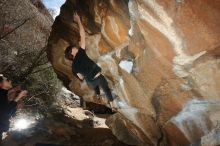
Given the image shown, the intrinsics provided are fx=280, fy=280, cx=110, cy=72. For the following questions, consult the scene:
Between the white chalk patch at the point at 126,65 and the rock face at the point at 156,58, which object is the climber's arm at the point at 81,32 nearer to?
the rock face at the point at 156,58

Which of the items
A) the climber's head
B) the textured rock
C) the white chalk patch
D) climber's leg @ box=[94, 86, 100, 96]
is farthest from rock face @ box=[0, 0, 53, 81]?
the textured rock

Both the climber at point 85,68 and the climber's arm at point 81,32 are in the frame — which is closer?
the climber's arm at point 81,32

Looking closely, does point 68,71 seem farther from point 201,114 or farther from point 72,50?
point 201,114

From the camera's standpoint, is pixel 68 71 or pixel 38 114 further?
pixel 38 114

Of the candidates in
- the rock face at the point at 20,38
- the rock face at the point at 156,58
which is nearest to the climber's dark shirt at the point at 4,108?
the rock face at the point at 156,58

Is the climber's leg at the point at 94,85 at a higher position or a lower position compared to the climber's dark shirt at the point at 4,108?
higher

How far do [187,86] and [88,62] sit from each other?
9.57ft

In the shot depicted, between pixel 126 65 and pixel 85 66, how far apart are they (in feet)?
5.62

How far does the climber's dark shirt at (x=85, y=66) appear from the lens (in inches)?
273

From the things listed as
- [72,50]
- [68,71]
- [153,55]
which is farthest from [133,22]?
[68,71]

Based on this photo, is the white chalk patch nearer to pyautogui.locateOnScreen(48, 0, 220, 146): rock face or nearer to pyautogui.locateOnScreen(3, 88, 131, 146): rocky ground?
pyautogui.locateOnScreen(48, 0, 220, 146): rock face

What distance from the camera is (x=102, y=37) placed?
609 centimetres

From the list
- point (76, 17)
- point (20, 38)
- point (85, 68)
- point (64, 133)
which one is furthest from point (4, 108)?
point (20, 38)

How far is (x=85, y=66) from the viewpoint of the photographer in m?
7.07
